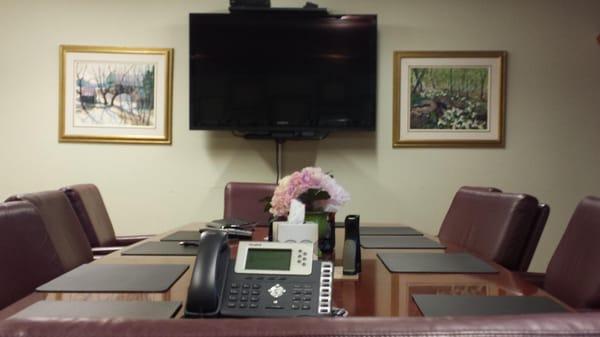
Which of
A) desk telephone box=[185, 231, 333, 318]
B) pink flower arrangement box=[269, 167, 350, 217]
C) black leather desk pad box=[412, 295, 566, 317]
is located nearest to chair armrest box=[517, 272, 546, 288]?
black leather desk pad box=[412, 295, 566, 317]

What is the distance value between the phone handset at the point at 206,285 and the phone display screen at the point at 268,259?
0.24ft

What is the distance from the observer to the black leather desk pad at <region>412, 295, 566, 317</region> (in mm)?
885

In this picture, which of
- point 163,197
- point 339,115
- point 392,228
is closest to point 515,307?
point 392,228

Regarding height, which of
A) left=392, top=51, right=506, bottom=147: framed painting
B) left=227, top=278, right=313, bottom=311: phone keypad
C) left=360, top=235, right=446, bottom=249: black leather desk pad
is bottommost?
left=360, top=235, right=446, bottom=249: black leather desk pad

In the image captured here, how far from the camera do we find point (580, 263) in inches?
49.3

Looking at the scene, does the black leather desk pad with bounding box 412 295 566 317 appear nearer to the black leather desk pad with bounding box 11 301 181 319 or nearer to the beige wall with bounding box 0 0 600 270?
the black leather desk pad with bounding box 11 301 181 319

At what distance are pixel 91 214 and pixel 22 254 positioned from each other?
1.15 meters

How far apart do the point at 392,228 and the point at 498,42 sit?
72.5 inches

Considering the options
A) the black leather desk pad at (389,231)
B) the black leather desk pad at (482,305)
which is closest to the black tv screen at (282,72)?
the black leather desk pad at (389,231)

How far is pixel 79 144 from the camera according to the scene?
10.8 ft

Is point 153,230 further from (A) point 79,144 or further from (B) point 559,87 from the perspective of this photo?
(B) point 559,87

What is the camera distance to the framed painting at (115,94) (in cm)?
326

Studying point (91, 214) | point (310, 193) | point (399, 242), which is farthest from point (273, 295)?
point (91, 214)

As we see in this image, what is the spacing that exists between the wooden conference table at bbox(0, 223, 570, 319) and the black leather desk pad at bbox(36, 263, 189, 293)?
30mm
